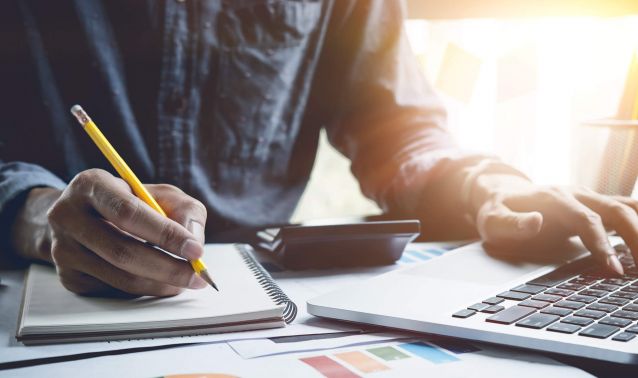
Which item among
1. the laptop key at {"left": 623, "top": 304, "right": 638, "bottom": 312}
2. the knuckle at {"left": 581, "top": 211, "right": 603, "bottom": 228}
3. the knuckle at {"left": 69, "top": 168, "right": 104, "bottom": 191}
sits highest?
Answer: the knuckle at {"left": 69, "top": 168, "right": 104, "bottom": 191}

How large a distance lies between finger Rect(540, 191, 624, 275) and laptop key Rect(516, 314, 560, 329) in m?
0.18

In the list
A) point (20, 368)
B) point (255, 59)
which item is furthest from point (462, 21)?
point (20, 368)

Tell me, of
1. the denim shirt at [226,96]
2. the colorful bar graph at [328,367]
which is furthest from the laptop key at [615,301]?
the denim shirt at [226,96]

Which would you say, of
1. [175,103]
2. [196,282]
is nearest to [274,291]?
[196,282]

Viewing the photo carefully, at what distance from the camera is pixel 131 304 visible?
0.48 meters

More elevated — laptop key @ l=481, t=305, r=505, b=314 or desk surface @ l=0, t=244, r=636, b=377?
laptop key @ l=481, t=305, r=505, b=314

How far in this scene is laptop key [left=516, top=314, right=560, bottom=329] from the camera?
16.1 inches

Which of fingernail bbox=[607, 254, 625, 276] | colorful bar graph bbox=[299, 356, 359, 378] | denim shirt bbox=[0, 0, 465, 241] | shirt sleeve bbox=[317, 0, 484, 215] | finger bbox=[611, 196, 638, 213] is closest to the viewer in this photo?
colorful bar graph bbox=[299, 356, 359, 378]

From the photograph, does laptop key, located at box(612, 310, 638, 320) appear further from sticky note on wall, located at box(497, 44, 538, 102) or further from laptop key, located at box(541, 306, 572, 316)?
sticky note on wall, located at box(497, 44, 538, 102)

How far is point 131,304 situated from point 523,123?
3.18 ft

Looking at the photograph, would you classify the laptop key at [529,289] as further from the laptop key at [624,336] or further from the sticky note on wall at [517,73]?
the sticky note on wall at [517,73]

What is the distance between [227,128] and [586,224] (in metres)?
0.58

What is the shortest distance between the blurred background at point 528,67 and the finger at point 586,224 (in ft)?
1.40

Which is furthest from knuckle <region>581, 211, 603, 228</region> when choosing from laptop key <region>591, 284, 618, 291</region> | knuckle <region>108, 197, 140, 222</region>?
knuckle <region>108, 197, 140, 222</region>
